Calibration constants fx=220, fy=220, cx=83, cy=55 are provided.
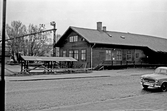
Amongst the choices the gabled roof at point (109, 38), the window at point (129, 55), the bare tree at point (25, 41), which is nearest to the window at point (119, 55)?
the gabled roof at point (109, 38)

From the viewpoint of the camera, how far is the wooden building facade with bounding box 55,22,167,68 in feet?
117

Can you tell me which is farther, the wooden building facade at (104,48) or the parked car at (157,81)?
the wooden building facade at (104,48)

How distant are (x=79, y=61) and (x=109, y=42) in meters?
6.00

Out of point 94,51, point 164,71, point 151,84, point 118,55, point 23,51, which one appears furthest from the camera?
point 23,51

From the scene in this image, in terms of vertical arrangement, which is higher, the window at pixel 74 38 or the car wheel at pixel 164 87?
the window at pixel 74 38

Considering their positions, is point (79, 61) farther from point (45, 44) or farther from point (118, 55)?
point (45, 44)

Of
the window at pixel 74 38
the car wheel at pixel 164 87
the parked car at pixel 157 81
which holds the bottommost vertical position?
the car wheel at pixel 164 87

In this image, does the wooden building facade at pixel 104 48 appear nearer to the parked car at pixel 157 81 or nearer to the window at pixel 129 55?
the window at pixel 129 55

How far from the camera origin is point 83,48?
36750 millimetres

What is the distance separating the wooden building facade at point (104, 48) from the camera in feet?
117

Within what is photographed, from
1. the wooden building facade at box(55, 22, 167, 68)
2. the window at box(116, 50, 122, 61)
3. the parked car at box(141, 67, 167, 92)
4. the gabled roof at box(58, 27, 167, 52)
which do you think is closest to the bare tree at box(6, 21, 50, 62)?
the wooden building facade at box(55, 22, 167, 68)

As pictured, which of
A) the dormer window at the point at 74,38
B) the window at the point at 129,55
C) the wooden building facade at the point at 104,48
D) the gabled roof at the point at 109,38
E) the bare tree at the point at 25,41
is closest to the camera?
the wooden building facade at the point at 104,48

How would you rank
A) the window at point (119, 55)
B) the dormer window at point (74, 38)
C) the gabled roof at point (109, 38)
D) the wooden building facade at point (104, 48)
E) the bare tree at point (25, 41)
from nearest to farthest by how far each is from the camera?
the wooden building facade at point (104, 48)
the gabled roof at point (109, 38)
the dormer window at point (74, 38)
the window at point (119, 55)
the bare tree at point (25, 41)

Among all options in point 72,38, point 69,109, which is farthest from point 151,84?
point 72,38
